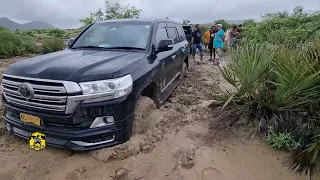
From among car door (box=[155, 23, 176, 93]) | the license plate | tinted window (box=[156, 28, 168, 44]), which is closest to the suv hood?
the license plate

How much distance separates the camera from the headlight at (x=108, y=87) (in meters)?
2.71

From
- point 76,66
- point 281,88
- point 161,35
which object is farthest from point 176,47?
point 76,66

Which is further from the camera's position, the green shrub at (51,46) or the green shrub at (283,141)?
the green shrub at (51,46)

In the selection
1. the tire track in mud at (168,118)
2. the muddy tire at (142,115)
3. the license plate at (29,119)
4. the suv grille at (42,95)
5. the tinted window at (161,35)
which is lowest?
the tire track in mud at (168,118)

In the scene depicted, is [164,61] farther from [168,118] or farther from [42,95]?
[42,95]

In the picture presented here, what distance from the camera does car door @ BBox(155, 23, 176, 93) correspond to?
4168 mm

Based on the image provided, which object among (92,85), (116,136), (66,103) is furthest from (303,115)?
(66,103)

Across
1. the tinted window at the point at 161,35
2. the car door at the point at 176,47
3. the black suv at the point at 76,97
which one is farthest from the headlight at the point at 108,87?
the car door at the point at 176,47

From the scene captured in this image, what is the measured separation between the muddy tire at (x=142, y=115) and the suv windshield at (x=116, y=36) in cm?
90

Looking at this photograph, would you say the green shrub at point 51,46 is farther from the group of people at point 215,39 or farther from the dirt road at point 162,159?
the dirt road at point 162,159

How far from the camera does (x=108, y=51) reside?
3879 mm

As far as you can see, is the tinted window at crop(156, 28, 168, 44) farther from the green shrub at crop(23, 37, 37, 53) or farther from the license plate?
the green shrub at crop(23, 37, 37, 53)

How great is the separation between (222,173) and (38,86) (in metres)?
2.31

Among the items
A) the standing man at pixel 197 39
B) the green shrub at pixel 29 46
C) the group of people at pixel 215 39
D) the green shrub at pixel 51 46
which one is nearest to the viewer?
the group of people at pixel 215 39
